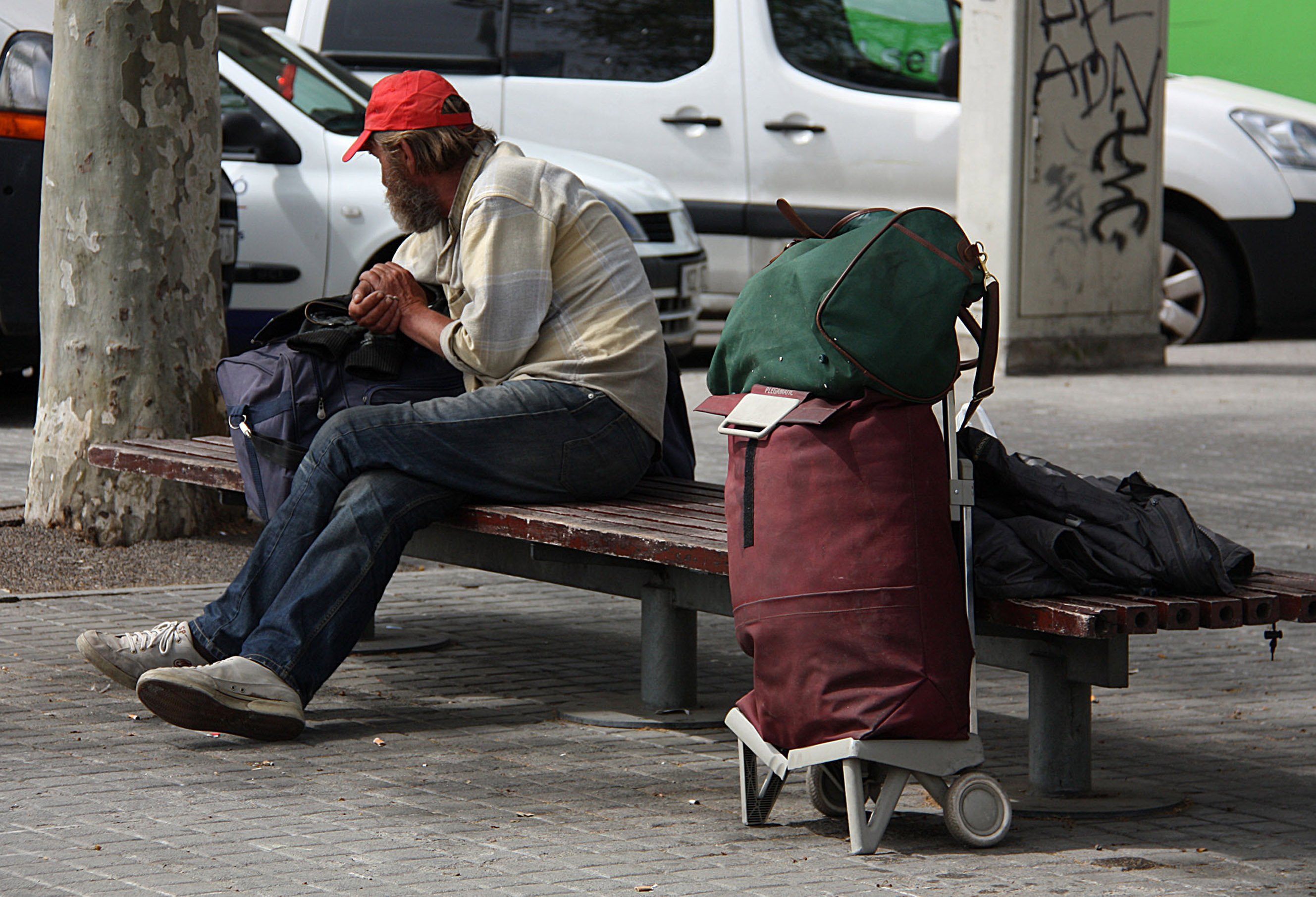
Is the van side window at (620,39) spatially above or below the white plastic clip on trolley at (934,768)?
above

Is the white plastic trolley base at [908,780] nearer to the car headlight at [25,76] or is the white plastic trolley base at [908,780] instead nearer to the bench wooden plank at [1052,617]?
the bench wooden plank at [1052,617]

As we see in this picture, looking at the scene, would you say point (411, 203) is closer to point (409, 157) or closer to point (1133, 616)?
point (409, 157)

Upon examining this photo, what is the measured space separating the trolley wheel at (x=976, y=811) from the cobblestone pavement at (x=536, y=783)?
41 millimetres

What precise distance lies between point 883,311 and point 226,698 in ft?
5.33

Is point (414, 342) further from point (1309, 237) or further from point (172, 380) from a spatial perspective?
point (1309, 237)

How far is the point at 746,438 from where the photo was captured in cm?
378

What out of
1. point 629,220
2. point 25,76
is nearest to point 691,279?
point 629,220

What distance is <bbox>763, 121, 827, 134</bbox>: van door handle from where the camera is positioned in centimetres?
1153

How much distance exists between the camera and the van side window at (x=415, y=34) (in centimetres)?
1136

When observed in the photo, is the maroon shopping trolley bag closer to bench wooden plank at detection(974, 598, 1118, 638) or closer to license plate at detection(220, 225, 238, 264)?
bench wooden plank at detection(974, 598, 1118, 638)

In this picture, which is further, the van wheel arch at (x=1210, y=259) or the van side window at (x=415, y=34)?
the van wheel arch at (x=1210, y=259)

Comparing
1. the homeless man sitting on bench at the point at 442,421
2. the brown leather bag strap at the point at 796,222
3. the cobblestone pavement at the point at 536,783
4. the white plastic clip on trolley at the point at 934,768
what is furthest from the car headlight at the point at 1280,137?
the white plastic clip on trolley at the point at 934,768

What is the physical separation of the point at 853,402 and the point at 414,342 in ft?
5.06

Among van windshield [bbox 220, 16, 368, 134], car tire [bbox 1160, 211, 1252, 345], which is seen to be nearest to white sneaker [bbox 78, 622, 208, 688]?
van windshield [bbox 220, 16, 368, 134]
